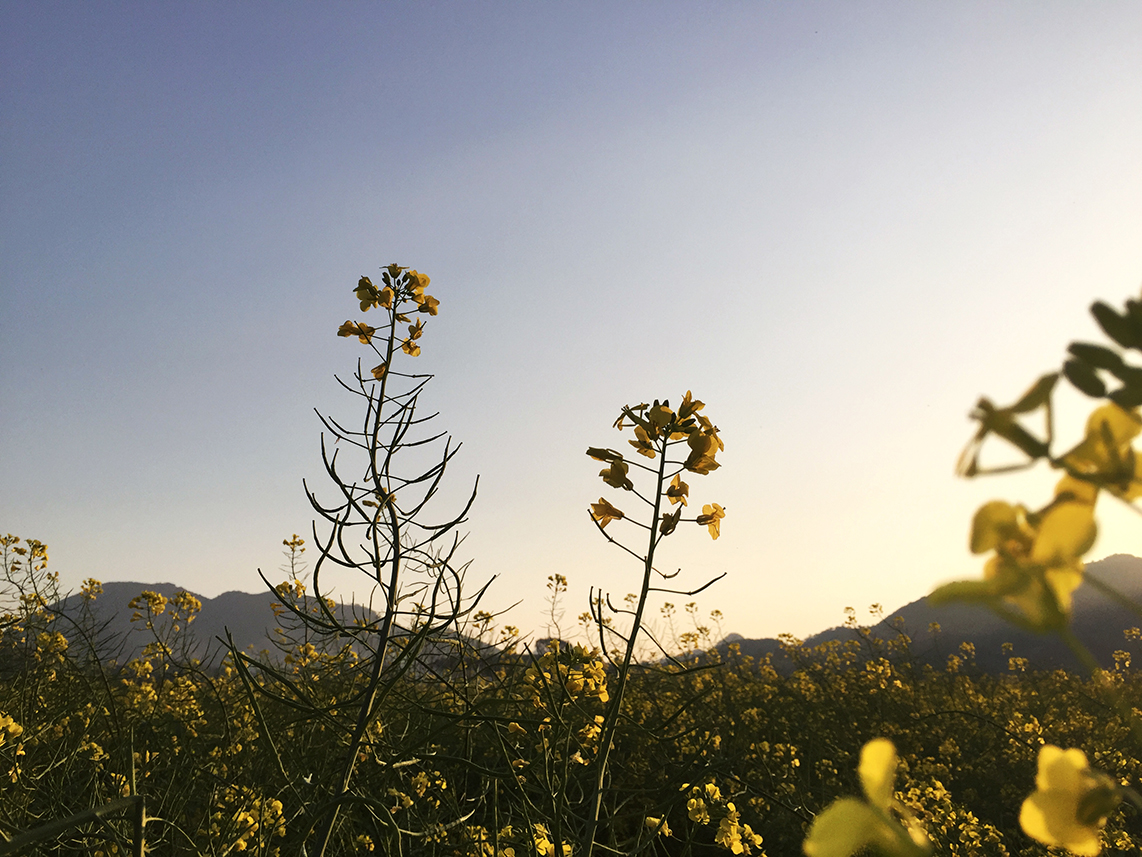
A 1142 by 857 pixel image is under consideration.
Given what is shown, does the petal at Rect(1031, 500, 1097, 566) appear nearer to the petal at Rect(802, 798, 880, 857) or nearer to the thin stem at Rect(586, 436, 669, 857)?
the petal at Rect(802, 798, 880, 857)

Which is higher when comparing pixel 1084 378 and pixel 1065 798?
pixel 1084 378

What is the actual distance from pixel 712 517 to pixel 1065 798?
4.89 ft

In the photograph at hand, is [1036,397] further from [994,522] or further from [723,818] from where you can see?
[723,818]

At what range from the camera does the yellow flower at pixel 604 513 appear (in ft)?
5.74

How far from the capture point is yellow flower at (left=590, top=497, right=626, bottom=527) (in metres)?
1.75

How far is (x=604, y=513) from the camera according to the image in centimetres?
176

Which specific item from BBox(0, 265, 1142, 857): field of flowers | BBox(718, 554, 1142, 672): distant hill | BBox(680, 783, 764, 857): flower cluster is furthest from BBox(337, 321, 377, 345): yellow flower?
BBox(718, 554, 1142, 672): distant hill

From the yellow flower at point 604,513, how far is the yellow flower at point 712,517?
0.23 meters

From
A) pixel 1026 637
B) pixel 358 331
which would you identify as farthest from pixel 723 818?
pixel 1026 637

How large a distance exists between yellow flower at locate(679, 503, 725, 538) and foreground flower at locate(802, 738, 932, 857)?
1.50m

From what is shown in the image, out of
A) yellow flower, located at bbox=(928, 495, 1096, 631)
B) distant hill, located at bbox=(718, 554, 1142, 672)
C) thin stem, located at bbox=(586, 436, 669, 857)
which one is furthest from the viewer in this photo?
distant hill, located at bbox=(718, 554, 1142, 672)

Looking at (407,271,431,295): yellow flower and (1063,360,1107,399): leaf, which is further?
(407,271,431,295): yellow flower

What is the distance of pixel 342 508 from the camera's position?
1785mm

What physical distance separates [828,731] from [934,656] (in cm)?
797
